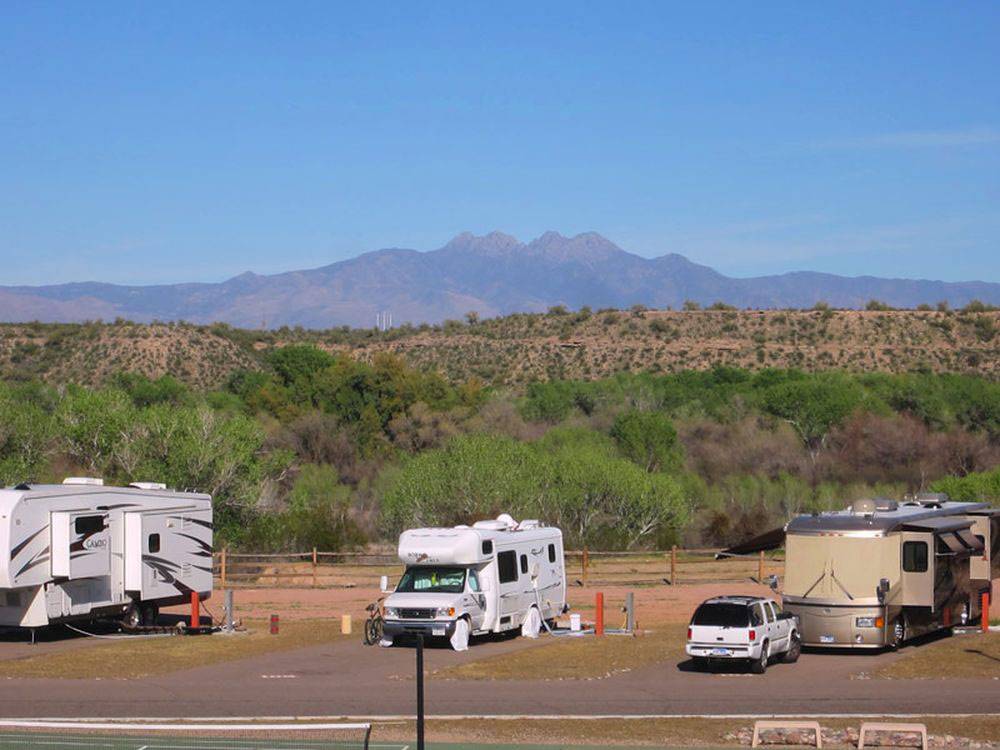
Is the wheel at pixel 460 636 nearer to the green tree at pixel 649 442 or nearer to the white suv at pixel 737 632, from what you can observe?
the white suv at pixel 737 632

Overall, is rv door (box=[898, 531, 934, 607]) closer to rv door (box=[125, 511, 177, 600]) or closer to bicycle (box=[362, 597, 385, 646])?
bicycle (box=[362, 597, 385, 646])

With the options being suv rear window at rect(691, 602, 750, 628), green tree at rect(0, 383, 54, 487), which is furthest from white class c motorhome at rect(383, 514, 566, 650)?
green tree at rect(0, 383, 54, 487)

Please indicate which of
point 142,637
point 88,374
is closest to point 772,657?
point 142,637

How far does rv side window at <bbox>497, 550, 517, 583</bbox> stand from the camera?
89.6ft

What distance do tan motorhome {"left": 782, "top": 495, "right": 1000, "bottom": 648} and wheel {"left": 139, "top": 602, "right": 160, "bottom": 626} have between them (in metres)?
12.9

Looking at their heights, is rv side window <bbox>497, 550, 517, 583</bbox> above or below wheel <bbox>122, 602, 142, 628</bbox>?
above

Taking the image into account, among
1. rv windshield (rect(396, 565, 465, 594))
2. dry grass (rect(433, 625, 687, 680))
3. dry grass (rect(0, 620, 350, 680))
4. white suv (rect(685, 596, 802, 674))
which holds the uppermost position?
rv windshield (rect(396, 565, 465, 594))

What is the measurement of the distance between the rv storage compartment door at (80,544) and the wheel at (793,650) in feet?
42.4

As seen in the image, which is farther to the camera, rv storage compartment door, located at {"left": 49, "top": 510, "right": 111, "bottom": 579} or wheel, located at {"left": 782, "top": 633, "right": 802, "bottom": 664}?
rv storage compartment door, located at {"left": 49, "top": 510, "right": 111, "bottom": 579}

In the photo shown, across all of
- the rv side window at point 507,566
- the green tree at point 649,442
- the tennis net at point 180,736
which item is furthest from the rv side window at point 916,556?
the green tree at point 649,442

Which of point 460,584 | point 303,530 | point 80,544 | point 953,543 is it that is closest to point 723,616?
point 460,584

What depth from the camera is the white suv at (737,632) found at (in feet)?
75.0

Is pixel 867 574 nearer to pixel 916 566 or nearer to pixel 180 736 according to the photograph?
pixel 916 566

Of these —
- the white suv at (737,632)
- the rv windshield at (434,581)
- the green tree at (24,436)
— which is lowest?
the white suv at (737,632)
